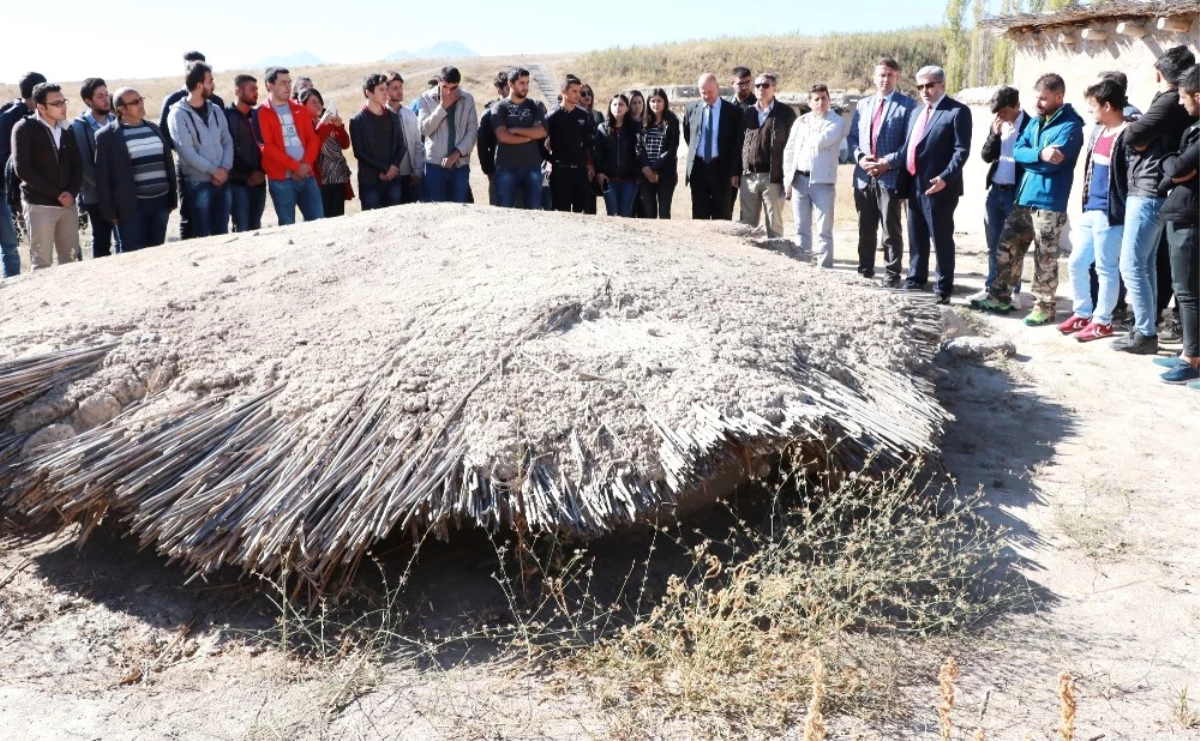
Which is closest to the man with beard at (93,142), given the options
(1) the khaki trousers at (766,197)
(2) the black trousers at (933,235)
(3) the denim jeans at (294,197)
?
(3) the denim jeans at (294,197)

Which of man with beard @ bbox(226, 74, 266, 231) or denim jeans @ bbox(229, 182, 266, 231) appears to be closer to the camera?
man with beard @ bbox(226, 74, 266, 231)

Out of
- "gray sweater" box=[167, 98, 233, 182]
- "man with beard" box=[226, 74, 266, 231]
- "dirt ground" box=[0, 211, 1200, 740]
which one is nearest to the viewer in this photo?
"dirt ground" box=[0, 211, 1200, 740]

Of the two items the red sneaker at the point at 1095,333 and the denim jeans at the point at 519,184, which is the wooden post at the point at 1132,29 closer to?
the red sneaker at the point at 1095,333

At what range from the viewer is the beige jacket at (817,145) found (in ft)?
24.9

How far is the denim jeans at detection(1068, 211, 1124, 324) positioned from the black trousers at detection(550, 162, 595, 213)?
154 inches

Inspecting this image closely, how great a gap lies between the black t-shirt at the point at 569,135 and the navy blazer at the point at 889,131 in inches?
89.4

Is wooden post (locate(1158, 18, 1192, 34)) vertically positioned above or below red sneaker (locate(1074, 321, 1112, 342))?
above

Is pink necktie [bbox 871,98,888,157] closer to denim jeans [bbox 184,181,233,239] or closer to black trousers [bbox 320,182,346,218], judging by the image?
black trousers [bbox 320,182,346,218]

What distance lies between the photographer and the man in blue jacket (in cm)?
634

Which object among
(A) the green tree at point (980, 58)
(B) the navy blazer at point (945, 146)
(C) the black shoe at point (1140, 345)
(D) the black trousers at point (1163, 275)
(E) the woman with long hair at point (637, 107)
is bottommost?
(C) the black shoe at point (1140, 345)

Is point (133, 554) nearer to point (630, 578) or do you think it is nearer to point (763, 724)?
point (630, 578)

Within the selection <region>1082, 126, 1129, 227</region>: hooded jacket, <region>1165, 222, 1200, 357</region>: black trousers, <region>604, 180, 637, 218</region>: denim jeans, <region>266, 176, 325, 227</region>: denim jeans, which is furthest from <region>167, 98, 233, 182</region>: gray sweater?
<region>1165, 222, 1200, 357</region>: black trousers

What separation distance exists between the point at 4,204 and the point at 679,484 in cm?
648

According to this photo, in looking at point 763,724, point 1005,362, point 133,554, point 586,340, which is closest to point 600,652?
point 763,724
